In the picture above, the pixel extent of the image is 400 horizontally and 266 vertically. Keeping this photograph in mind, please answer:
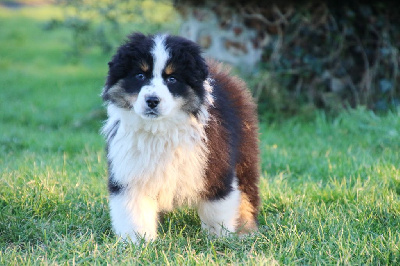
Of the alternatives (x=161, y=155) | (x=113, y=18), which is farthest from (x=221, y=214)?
(x=113, y=18)

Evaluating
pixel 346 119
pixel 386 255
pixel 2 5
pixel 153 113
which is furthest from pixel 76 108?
pixel 2 5

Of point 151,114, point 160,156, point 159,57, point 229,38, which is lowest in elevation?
point 160,156

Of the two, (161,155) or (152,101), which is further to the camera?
(161,155)

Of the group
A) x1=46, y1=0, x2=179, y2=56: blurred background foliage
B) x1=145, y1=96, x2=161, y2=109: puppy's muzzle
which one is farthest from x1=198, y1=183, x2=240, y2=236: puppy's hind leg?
x1=46, y1=0, x2=179, y2=56: blurred background foliage

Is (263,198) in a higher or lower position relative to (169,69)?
lower

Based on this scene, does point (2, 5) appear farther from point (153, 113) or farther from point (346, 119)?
point (153, 113)

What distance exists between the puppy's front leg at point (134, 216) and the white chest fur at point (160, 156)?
49 millimetres

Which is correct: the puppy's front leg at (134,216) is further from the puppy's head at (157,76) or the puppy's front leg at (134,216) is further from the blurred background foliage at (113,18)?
the blurred background foliage at (113,18)

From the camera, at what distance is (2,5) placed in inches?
778

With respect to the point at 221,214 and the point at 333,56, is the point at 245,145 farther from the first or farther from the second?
the point at 333,56

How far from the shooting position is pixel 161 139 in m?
3.55

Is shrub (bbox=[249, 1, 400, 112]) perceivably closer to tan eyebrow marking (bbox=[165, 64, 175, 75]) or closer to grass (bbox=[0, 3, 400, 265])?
grass (bbox=[0, 3, 400, 265])

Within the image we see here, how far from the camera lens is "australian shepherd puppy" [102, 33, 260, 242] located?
11.3ft

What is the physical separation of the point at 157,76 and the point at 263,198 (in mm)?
1462
